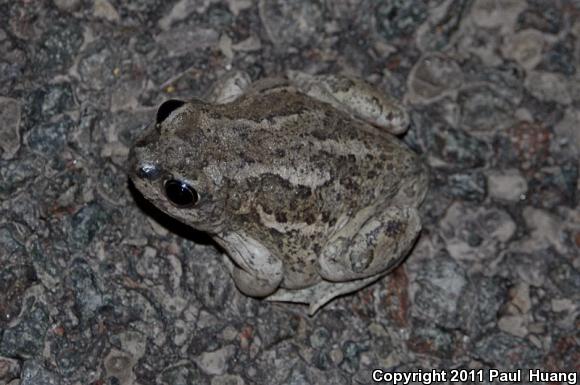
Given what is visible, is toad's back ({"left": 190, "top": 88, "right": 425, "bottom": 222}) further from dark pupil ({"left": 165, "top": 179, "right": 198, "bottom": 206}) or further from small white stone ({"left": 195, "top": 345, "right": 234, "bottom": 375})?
small white stone ({"left": 195, "top": 345, "right": 234, "bottom": 375})

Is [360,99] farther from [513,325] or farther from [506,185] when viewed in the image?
[513,325]

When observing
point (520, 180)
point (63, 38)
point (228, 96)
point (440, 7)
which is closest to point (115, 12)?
point (63, 38)

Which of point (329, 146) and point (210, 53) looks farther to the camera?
point (210, 53)

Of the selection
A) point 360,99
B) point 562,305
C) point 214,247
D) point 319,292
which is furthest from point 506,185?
point 214,247

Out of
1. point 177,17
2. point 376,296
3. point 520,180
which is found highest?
point 177,17


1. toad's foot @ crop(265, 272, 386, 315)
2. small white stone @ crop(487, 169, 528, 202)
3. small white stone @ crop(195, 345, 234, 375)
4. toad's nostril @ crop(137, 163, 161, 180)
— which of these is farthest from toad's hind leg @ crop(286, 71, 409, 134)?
small white stone @ crop(195, 345, 234, 375)

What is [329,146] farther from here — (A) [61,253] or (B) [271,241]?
(A) [61,253]
